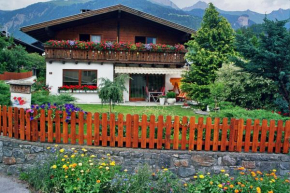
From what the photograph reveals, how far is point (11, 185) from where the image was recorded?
588cm

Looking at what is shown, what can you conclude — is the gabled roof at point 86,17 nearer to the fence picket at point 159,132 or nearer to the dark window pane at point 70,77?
the dark window pane at point 70,77

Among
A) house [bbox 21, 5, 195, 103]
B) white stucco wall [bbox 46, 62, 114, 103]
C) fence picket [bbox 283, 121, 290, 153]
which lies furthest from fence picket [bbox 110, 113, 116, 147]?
white stucco wall [bbox 46, 62, 114, 103]

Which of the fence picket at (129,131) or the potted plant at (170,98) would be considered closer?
the fence picket at (129,131)

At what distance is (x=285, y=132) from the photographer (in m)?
6.56

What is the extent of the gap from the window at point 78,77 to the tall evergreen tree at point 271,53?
12.5 metres

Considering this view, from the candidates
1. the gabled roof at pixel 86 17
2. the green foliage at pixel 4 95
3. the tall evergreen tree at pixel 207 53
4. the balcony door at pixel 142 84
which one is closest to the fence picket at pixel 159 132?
the green foliage at pixel 4 95

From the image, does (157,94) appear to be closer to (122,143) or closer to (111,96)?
(111,96)

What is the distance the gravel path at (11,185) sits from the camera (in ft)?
18.3

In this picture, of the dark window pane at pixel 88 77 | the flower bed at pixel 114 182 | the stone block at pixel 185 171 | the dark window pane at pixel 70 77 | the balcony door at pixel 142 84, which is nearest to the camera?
the flower bed at pixel 114 182

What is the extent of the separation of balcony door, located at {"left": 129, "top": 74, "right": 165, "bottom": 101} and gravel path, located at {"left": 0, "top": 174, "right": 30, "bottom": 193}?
13.8 meters

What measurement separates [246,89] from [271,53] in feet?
17.1

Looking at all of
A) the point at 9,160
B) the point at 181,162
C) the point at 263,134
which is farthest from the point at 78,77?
the point at 263,134

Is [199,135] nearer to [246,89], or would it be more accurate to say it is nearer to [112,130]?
[112,130]

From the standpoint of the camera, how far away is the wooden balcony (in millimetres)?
18109
